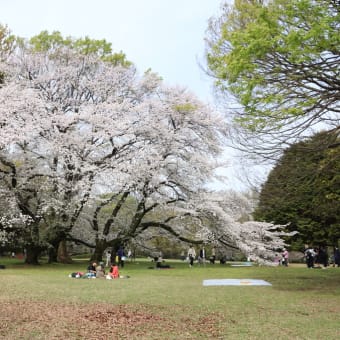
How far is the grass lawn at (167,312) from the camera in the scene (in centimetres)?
757

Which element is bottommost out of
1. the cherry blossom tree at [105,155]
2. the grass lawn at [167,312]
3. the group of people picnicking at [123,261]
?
the grass lawn at [167,312]

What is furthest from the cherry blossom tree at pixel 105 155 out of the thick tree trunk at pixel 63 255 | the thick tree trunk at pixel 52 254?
the thick tree trunk at pixel 63 255

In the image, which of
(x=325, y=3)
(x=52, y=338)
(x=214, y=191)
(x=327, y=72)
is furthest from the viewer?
(x=214, y=191)

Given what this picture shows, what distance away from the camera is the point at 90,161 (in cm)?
2427

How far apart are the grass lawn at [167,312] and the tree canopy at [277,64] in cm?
402

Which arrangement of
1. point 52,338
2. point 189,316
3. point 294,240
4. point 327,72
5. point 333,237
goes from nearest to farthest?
point 52,338
point 189,316
point 327,72
point 333,237
point 294,240

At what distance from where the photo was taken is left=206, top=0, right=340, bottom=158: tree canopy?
974 cm

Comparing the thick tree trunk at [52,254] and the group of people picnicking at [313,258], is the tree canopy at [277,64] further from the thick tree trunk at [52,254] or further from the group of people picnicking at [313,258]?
the thick tree trunk at [52,254]

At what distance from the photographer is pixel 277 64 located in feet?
36.2

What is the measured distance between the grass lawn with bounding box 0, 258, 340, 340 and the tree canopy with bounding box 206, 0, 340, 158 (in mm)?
4017

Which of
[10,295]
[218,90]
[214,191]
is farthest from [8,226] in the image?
[218,90]

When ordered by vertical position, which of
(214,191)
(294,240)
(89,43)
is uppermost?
(89,43)

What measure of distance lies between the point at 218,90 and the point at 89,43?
18.9 meters

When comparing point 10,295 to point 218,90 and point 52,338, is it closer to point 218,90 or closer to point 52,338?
point 52,338
